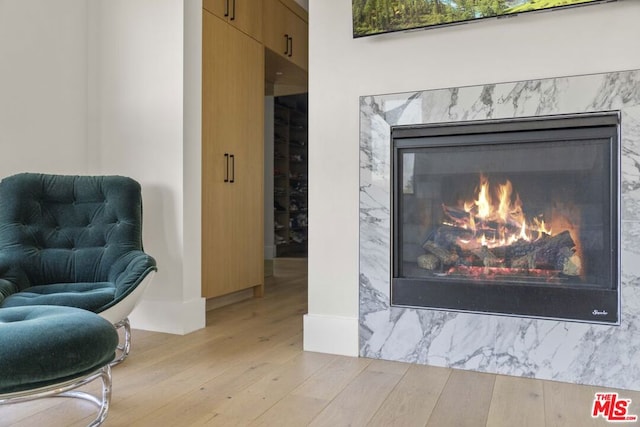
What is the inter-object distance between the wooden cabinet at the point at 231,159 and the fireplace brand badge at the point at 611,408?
90.5 inches

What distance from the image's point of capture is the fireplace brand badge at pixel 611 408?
173 centimetres

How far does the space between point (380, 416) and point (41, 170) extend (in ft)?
8.03

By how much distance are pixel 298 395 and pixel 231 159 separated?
79.7 inches

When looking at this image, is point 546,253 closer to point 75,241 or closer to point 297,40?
point 75,241

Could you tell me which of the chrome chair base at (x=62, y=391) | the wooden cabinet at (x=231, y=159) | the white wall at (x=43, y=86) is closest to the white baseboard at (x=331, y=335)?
the wooden cabinet at (x=231, y=159)

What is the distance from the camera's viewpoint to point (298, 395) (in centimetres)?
192

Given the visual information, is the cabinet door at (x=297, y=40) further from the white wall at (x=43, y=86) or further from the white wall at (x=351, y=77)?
the white wall at (x=351, y=77)

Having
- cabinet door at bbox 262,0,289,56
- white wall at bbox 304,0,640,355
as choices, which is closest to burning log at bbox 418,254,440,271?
white wall at bbox 304,0,640,355

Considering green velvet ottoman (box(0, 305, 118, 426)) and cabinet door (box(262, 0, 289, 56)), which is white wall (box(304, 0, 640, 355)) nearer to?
green velvet ottoman (box(0, 305, 118, 426))

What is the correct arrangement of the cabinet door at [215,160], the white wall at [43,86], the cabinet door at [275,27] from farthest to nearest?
1. the cabinet door at [275,27]
2. the cabinet door at [215,160]
3. the white wall at [43,86]

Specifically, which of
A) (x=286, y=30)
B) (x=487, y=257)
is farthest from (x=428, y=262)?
(x=286, y=30)

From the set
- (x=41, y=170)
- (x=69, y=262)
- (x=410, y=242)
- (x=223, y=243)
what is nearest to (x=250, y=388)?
(x=410, y=242)

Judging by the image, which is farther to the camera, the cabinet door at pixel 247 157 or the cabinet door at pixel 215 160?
the cabinet door at pixel 247 157

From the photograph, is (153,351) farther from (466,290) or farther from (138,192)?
(466,290)
